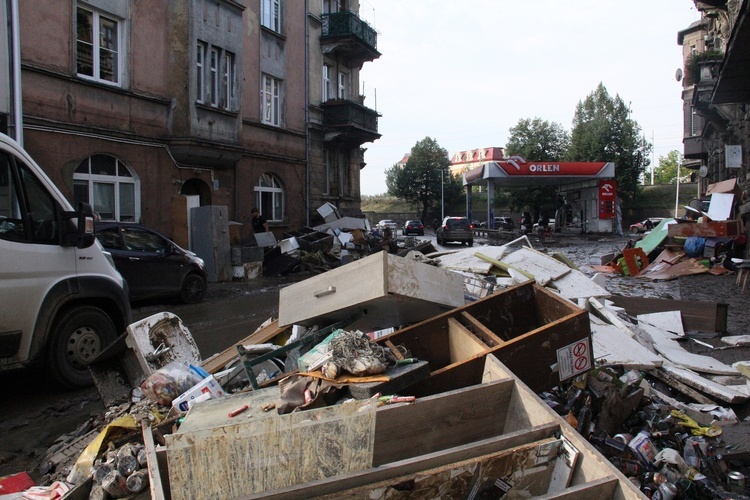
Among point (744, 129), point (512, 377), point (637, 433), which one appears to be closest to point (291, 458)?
point (512, 377)

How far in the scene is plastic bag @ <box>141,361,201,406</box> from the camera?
356cm

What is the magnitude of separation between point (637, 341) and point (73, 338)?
234 inches

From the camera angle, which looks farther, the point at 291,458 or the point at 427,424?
the point at 427,424

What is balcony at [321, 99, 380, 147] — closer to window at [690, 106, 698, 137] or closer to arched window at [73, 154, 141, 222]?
arched window at [73, 154, 141, 222]

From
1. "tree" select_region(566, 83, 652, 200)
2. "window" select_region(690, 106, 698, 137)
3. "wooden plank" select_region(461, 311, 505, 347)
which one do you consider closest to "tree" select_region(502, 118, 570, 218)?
"tree" select_region(566, 83, 652, 200)

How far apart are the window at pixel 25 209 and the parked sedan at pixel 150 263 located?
4.47m

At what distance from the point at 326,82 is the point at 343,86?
160 centimetres

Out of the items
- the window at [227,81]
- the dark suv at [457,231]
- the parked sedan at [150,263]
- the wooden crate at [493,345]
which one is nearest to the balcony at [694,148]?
the dark suv at [457,231]

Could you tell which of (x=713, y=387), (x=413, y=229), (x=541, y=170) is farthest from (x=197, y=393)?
(x=413, y=229)

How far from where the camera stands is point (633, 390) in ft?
13.5

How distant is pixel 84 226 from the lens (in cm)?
532

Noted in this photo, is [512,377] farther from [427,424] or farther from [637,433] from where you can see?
[637,433]

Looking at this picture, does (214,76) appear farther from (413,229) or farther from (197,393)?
(413,229)

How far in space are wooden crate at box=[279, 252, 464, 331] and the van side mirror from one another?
2270mm
